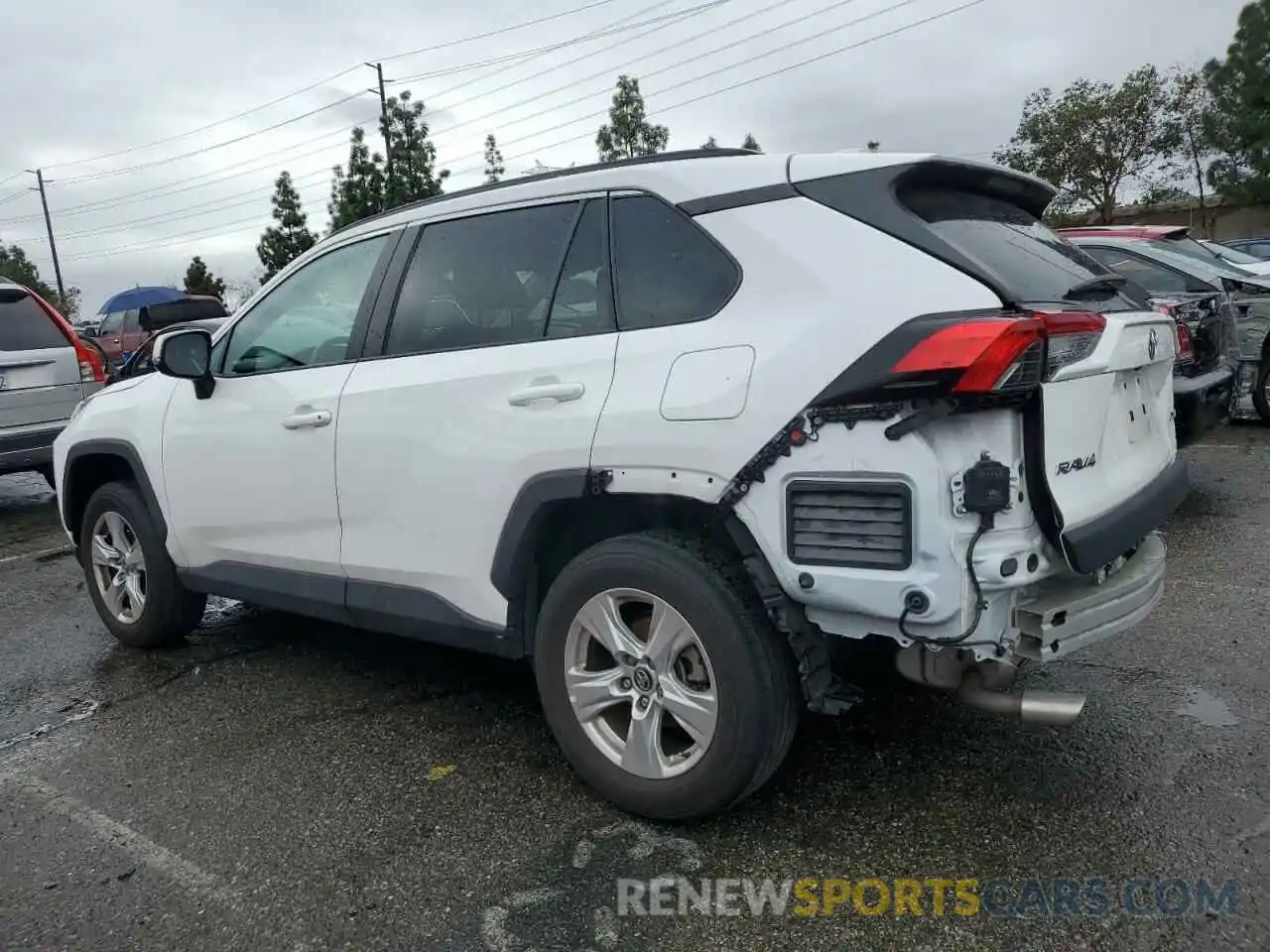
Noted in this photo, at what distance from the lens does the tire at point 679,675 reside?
8.74 ft

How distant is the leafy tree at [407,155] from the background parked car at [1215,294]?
26.5 m

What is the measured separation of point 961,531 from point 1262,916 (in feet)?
3.81

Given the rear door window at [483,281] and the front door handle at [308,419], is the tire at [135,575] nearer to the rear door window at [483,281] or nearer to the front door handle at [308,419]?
the front door handle at [308,419]

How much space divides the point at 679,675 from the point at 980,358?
119 cm

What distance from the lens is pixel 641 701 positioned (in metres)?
2.92

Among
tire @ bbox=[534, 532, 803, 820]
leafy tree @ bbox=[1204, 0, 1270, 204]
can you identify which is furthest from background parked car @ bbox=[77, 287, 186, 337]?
leafy tree @ bbox=[1204, 0, 1270, 204]

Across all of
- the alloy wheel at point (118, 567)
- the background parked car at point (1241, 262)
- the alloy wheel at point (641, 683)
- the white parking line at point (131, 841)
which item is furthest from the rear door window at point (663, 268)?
the background parked car at point (1241, 262)

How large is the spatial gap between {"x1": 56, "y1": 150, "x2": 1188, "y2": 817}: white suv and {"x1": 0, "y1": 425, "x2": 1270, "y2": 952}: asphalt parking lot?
342mm

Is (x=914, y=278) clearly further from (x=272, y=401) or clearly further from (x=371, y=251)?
(x=272, y=401)

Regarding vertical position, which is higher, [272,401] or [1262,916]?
[272,401]

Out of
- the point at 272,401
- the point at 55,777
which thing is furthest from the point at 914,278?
the point at 55,777

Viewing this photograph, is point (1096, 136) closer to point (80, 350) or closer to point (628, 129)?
point (628, 129)

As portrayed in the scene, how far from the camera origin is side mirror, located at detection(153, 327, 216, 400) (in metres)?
4.08

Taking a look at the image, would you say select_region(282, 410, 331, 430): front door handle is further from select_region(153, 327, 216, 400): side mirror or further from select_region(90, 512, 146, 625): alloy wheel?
select_region(90, 512, 146, 625): alloy wheel
